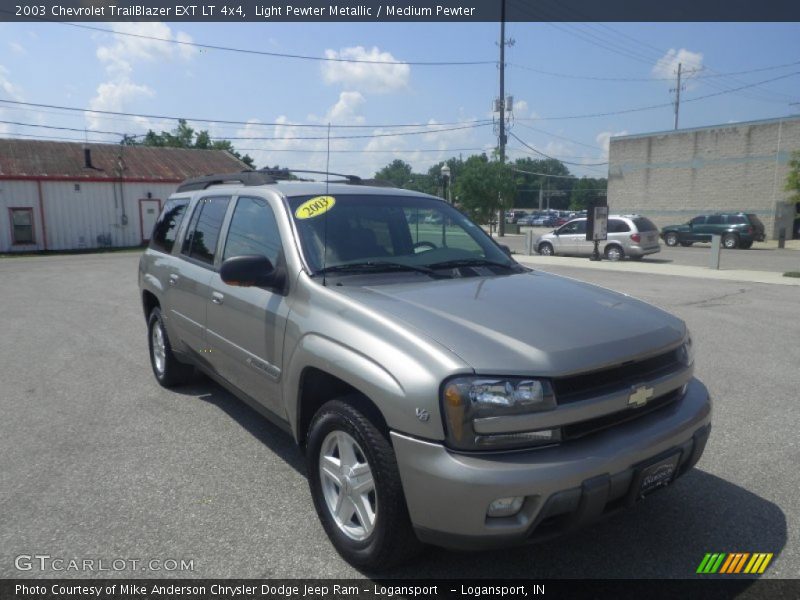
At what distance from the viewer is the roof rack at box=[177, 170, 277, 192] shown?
4484 mm

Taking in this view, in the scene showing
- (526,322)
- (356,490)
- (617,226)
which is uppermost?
(526,322)

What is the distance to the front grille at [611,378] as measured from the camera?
2543 mm

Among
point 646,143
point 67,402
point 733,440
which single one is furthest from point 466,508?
point 646,143

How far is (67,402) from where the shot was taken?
5.54 metres

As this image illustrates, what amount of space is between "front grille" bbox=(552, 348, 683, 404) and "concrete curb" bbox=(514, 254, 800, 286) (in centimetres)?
1299

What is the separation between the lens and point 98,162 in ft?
108

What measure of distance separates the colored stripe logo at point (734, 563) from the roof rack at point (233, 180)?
3.53 metres

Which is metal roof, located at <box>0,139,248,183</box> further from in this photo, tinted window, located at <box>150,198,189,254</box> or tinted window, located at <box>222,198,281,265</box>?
tinted window, located at <box>222,198,281,265</box>

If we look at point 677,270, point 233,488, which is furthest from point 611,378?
point 677,270

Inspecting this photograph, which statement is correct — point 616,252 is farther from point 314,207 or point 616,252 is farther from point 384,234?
point 314,207

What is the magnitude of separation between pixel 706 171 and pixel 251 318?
4214 centimetres

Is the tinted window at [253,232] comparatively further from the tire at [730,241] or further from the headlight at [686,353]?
the tire at [730,241]

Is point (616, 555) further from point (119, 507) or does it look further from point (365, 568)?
point (119, 507)

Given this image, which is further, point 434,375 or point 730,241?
point 730,241
